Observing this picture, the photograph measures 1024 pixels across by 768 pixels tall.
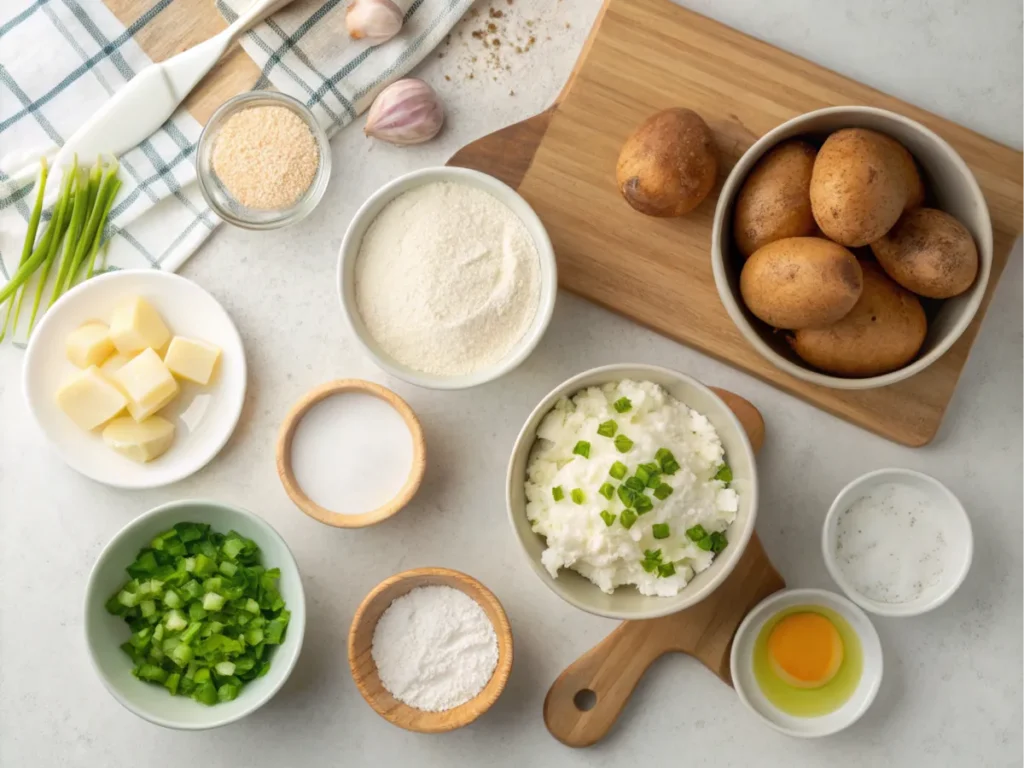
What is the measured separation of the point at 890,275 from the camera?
1501mm

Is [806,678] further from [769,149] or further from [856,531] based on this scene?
[769,149]

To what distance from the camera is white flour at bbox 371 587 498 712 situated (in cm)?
168

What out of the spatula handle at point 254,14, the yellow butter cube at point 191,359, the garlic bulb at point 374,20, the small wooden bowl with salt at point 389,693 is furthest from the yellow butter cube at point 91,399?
the garlic bulb at point 374,20

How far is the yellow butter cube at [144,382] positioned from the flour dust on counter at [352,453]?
0.89 feet

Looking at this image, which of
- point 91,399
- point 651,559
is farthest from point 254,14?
point 651,559

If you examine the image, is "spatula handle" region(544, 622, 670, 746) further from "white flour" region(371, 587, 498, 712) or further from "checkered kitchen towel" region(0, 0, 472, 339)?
"checkered kitchen towel" region(0, 0, 472, 339)

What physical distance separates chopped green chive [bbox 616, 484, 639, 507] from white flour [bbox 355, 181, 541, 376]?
351 mm

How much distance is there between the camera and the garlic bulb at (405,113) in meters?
1.72

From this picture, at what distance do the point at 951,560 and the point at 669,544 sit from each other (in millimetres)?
620

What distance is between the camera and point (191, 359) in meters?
1.73

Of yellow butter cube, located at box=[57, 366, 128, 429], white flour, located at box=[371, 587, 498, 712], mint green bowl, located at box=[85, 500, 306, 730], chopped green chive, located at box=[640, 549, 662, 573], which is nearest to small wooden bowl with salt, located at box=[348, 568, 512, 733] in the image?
white flour, located at box=[371, 587, 498, 712]

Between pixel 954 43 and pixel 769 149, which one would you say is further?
pixel 954 43

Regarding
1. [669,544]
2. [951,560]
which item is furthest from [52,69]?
[951,560]

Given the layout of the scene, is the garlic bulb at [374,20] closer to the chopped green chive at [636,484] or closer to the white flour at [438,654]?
the chopped green chive at [636,484]
